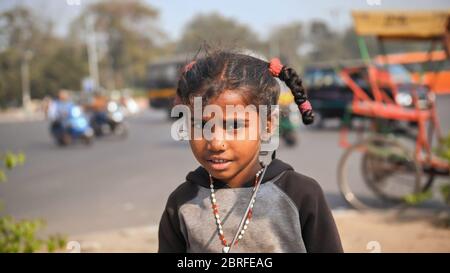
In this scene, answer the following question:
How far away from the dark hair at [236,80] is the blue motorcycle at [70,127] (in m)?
10.7

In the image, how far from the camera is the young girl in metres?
1.31

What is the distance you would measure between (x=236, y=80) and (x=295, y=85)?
0.53ft

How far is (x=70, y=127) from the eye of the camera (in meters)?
11.6

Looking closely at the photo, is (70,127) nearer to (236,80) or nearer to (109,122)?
(109,122)

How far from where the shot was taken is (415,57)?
7.72 meters

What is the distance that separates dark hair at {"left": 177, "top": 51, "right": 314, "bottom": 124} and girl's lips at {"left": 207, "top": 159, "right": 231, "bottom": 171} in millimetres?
154

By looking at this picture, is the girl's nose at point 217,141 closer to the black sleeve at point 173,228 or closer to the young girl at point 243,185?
the young girl at point 243,185

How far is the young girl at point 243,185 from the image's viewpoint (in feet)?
4.29

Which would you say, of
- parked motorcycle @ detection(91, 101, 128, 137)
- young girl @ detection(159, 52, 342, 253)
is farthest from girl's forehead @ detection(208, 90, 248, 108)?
parked motorcycle @ detection(91, 101, 128, 137)

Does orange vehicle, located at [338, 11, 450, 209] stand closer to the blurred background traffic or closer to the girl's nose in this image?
the blurred background traffic

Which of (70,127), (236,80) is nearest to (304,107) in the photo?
(236,80)

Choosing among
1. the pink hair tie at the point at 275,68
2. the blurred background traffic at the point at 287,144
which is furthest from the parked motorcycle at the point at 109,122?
the pink hair tie at the point at 275,68
